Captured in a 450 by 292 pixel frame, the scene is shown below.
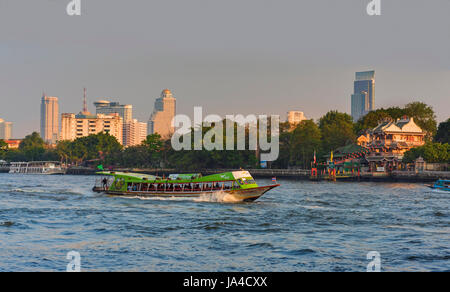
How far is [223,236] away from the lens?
2739cm

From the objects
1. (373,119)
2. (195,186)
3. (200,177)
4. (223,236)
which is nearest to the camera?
(223,236)

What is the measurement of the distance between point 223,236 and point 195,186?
1987 cm

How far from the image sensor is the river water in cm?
2084

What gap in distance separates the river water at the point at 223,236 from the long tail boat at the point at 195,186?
5.25ft

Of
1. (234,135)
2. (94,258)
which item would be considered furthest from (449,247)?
(234,135)

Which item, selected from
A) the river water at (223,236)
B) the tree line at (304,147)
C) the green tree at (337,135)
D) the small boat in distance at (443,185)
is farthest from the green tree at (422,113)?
the river water at (223,236)

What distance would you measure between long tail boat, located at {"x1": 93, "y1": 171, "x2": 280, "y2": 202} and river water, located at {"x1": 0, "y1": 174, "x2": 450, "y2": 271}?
1.60 meters

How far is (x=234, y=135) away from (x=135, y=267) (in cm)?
10856

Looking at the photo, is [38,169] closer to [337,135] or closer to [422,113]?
[337,135]

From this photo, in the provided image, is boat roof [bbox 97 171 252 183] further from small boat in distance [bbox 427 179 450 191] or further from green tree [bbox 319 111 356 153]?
green tree [bbox 319 111 356 153]

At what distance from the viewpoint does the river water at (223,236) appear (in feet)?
68.4

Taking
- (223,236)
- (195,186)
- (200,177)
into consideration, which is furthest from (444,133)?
(223,236)

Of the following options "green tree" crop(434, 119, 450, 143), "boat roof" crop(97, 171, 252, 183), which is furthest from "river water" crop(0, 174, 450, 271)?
"green tree" crop(434, 119, 450, 143)
